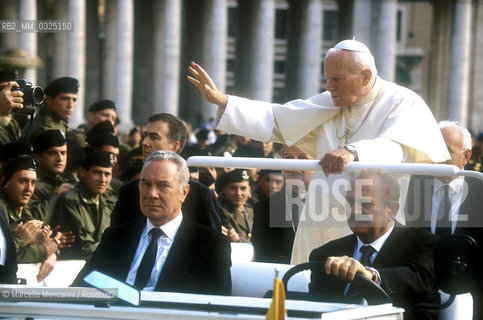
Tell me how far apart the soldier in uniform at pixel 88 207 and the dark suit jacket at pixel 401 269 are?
390 centimetres

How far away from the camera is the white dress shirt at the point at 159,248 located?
5910 mm

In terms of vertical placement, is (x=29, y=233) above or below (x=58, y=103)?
below

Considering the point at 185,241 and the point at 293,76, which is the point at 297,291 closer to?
the point at 185,241

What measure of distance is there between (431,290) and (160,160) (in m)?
1.77

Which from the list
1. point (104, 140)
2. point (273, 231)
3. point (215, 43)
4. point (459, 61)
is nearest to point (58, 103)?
point (104, 140)

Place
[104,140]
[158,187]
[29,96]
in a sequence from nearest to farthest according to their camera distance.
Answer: [158,187] → [29,96] → [104,140]

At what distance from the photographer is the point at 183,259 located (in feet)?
19.6

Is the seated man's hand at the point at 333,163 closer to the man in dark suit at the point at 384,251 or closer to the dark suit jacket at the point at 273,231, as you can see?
the man in dark suit at the point at 384,251

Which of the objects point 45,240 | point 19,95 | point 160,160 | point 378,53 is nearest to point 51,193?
point 45,240

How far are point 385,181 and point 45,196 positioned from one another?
5.61 metres

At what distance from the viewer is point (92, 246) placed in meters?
9.59

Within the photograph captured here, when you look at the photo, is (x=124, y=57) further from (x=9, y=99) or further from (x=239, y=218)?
(x=9, y=99)

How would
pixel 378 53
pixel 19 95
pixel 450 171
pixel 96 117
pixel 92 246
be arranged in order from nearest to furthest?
1. pixel 450 171
2. pixel 19 95
3. pixel 92 246
4. pixel 96 117
5. pixel 378 53

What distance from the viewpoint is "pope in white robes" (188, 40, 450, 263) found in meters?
7.04
